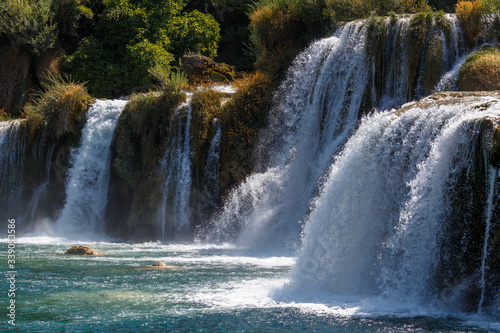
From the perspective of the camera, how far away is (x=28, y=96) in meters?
27.2

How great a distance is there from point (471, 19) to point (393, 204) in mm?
7897

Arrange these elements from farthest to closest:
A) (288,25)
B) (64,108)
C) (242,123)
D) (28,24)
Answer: (28,24), (64,108), (288,25), (242,123)

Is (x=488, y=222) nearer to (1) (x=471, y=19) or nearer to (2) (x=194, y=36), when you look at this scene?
(1) (x=471, y=19)

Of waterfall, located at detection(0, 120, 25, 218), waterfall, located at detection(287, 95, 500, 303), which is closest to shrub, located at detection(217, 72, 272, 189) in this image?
waterfall, located at detection(287, 95, 500, 303)

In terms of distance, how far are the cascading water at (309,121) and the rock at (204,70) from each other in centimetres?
536

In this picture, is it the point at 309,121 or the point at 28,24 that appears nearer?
the point at 309,121

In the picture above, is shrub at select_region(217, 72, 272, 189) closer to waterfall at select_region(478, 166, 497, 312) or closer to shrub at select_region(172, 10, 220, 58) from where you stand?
shrub at select_region(172, 10, 220, 58)

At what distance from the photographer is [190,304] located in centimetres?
895

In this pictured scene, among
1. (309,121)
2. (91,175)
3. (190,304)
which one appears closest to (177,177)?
(91,175)

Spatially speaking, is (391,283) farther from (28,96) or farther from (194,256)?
(28,96)

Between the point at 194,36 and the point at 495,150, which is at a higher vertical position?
the point at 194,36

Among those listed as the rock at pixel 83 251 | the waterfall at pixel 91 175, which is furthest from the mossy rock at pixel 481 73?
the waterfall at pixel 91 175

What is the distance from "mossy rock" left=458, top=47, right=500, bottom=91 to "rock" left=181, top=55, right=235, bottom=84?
413 inches

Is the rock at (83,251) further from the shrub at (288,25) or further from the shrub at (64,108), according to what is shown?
the shrub at (288,25)
